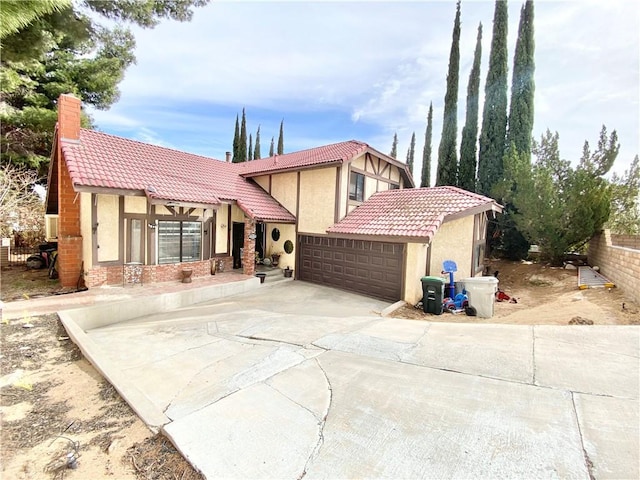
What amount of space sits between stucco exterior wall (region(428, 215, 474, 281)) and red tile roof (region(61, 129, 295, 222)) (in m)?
6.70

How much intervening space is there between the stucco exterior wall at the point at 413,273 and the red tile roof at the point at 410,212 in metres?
0.71

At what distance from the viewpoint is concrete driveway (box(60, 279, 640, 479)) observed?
9.45ft

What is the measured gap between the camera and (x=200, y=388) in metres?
4.38

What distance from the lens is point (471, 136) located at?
71.4 ft

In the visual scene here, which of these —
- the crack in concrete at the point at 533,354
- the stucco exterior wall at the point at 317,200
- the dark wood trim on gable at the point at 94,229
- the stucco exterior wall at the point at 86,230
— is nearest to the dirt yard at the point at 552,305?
the crack in concrete at the point at 533,354

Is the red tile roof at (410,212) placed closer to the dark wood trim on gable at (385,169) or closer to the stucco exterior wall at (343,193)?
the stucco exterior wall at (343,193)

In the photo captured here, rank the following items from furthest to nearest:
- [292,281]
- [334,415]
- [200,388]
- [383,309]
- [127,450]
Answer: [292,281] → [383,309] → [200,388] → [334,415] → [127,450]

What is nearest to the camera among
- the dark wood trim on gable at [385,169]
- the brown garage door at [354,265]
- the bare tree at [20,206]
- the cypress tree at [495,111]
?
the brown garage door at [354,265]

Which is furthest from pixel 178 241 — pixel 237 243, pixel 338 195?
pixel 338 195

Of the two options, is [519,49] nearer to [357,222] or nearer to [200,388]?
[357,222]

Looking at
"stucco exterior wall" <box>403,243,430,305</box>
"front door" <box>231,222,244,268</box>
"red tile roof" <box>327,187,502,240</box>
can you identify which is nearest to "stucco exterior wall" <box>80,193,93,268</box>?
"front door" <box>231,222,244,268</box>

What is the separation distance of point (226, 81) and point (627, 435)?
664 inches

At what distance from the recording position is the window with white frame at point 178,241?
1118 centimetres

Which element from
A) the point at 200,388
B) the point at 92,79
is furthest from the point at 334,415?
the point at 92,79
